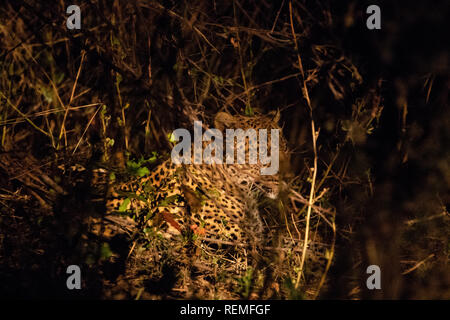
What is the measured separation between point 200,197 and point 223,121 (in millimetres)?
702

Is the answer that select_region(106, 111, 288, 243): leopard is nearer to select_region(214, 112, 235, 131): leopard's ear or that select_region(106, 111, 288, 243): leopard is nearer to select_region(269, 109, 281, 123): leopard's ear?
select_region(214, 112, 235, 131): leopard's ear

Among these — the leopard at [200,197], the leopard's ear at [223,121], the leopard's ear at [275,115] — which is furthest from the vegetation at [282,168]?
the leopard's ear at [275,115]

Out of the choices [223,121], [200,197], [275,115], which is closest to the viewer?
[200,197]

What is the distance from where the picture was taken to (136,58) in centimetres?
280

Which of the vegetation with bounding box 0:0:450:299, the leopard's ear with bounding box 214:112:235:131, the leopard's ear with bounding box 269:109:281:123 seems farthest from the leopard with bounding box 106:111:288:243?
the leopard's ear with bounding box 269:109:281:123

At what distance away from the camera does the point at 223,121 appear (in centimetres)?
309

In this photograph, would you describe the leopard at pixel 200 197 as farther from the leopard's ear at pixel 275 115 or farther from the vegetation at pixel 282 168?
the leopard's ear at pixel 275 115

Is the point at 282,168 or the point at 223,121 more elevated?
the point at 223,121

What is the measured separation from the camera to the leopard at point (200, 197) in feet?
8.86

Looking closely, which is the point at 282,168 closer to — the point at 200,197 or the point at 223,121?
the point at 200,197

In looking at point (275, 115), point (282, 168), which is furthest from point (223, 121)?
point (282, 168)

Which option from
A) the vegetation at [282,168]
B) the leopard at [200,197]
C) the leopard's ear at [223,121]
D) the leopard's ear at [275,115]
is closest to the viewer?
the vegetation at [282,168]
